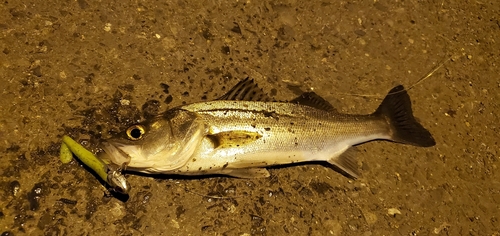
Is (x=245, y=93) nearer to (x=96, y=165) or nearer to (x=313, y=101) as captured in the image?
(x=313, y=101)

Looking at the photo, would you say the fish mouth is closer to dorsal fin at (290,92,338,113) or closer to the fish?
the fish

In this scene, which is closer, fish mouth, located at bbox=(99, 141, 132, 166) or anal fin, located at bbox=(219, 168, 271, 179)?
fish mouth, located at bbox=(99, 141, 132, 166)

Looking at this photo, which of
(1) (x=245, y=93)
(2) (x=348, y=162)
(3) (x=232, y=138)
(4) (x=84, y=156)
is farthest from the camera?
(2) (x=348, y=162)

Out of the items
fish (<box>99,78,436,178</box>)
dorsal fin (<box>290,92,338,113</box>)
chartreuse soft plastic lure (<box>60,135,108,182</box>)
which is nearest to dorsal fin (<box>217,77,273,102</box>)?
fish (<box>99,78,436,178</box>)

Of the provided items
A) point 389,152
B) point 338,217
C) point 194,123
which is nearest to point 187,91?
point 194,123

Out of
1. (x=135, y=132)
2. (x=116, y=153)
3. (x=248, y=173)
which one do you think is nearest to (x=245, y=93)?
(x=248, y=173)

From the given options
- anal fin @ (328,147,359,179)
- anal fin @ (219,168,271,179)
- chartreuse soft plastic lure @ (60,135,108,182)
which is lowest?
anal fin @ (328,147,359,179)

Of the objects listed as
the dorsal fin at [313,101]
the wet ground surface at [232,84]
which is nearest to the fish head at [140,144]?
the wet ground surface at [232,84]

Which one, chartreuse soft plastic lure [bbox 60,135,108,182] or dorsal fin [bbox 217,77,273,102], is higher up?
dorsal fin [bbox 217,77,273,102]
